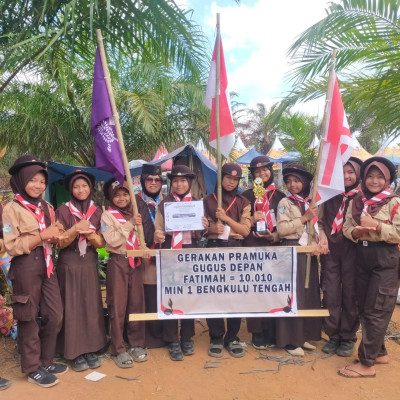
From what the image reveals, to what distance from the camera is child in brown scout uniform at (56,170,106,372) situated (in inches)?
154

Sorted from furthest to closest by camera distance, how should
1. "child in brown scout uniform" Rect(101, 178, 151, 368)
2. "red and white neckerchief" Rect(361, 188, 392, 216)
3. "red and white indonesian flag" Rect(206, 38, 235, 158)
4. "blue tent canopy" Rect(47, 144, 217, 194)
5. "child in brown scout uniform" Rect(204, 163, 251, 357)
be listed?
"blue tent canopy" Rect(47, 144, 217, 194) → "child in brown scout uniform" Rect(204, 163, 251, 357) → "red and white indonesian flag" Rect(206, 38, 235, 158) → "child in brown scout uniform" Rect(101, 178, 151, 368) → "red and white neckerchief" Rect(361, 188, 392, 216)

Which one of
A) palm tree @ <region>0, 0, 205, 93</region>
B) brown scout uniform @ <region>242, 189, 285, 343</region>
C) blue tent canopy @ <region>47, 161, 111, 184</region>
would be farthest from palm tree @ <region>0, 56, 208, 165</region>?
brown scout uniform @ <region>242, 189, 285, 343</region>

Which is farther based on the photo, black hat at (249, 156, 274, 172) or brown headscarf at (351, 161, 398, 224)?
black hat at (249, 156, 274, 172)

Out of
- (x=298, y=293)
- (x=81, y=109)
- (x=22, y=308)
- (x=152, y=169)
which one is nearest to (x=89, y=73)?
(x=81, y=109)

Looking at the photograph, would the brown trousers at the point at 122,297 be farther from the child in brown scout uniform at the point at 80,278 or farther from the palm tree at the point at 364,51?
the palm tree at the point at 364,51

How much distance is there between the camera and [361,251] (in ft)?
12.6

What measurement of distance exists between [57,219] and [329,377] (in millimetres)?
3188

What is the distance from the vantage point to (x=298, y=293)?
4.28 meters

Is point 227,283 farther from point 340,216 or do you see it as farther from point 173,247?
point 340,216

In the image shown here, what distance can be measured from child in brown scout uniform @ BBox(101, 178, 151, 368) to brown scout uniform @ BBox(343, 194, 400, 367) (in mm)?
2331

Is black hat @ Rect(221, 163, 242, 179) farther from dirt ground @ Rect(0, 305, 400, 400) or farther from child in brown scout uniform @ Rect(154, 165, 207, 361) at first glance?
dirt ground @ Rect(0, 305, 400, 400)

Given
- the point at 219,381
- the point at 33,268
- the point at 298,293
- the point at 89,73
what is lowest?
Result: the point at 219,381

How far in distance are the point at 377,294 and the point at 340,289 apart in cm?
56

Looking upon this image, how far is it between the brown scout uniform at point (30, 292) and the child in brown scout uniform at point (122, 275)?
567mm
